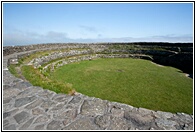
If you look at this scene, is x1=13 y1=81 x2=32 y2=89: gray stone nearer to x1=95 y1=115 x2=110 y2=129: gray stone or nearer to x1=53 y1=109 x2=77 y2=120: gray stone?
x1=53 y1=109 x2=77 y2=120: gray stone

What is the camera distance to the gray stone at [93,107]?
4.52 meters

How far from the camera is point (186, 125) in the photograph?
4.05 meters

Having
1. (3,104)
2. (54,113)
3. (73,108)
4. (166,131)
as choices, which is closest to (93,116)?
(73,108)

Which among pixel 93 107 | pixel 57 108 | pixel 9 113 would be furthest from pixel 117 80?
pixel 9 113

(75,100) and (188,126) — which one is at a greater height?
(75,100)

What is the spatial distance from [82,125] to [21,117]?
1.67m

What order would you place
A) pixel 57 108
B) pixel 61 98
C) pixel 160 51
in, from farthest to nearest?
1. pixel 160 51
2. pixel 61 98
3. pixel 57 108

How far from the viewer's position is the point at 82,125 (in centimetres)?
392

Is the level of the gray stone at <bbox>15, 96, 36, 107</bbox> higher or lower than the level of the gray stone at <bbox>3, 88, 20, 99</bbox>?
lower

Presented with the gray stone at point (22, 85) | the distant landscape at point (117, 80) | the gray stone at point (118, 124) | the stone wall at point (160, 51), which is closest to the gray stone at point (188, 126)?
the gray stone at point (118, 124)

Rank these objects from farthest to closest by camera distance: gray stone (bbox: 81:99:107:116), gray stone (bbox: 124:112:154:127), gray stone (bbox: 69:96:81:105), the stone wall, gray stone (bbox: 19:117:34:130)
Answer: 1. the stone wall
2. gray stone (bbox: 69:96:81:105)
3. gray stone (bbox: 81:99:107:116)
4. gray stone (bbox: 124:112:154:127)
5. gray stone (bbox: 19:117:34:130)

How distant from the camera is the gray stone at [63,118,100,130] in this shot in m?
3.81

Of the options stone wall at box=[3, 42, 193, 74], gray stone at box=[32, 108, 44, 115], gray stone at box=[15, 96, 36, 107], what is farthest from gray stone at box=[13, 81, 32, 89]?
stone wall at box=[3, 42, 193, 74]

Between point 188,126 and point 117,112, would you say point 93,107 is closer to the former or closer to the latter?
point 117,112
